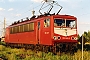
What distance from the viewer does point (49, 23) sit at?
54.1 feet

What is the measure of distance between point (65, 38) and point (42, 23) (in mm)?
2593

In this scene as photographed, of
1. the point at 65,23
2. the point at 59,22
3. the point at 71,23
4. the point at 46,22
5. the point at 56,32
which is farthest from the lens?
the point at 46,22

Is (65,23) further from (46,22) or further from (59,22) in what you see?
(46,22)

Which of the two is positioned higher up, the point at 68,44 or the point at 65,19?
the point at 65,19

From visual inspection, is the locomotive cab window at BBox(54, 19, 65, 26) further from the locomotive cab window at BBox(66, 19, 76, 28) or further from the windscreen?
the locomotive cab window at BBox(66, 19, 76, 28)

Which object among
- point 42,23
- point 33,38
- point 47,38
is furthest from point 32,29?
point 47,38

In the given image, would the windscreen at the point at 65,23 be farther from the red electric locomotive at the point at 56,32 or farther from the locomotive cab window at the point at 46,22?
the locomotive cab window at the point at 46,22

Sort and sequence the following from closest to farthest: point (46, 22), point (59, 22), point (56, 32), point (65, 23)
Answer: point (56, 32)
point (59, 22)
point (65, 23)
point (46, 22)

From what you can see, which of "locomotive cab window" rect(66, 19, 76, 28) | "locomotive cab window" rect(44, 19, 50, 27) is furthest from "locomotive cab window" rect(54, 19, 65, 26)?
"locomotive cab window" rect(44, 19, 50, 27)

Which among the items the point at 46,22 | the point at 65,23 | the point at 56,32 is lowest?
the point at 56,32

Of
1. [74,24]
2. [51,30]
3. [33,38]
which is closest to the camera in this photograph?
[51,30]

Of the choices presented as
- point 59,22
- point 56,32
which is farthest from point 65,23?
point 56,32

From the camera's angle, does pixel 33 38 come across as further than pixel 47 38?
Yes

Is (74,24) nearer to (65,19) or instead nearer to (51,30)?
(65,19)
